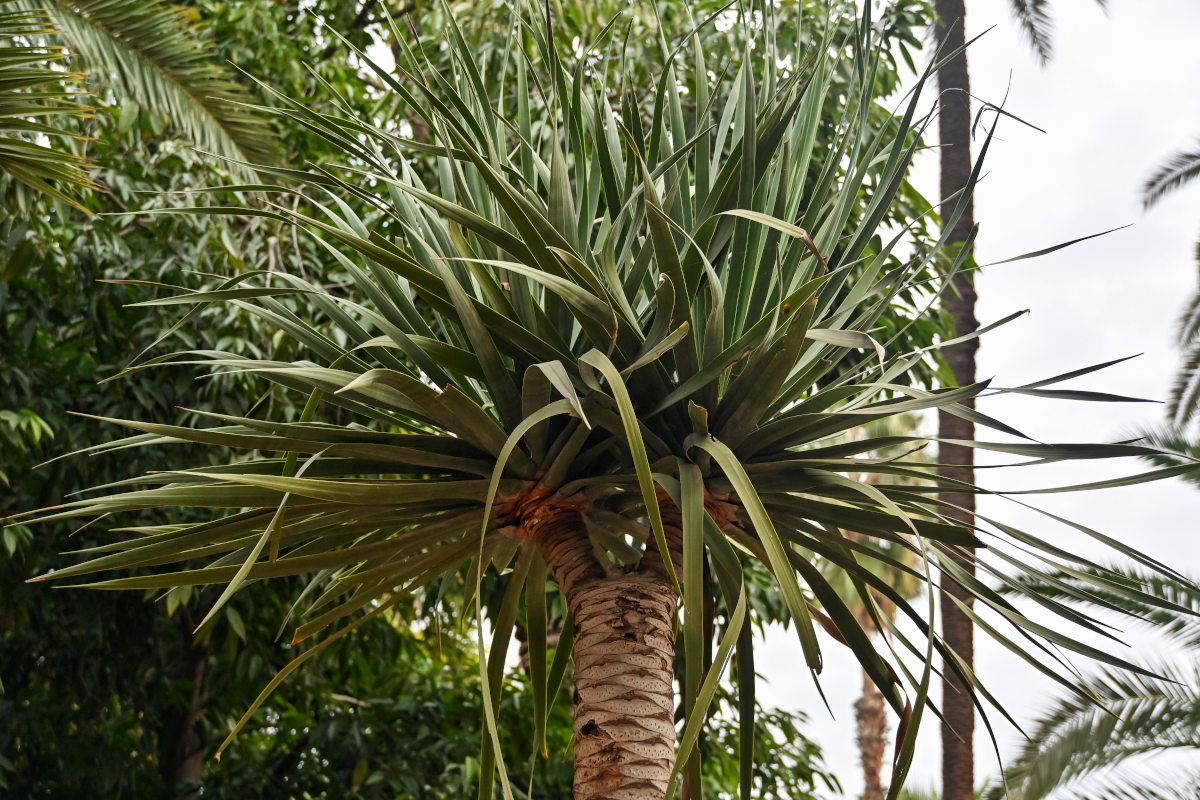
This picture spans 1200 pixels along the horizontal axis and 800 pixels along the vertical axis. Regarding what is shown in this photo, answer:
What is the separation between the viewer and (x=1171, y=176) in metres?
9.14

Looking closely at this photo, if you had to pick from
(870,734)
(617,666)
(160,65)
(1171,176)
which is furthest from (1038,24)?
(870,734)

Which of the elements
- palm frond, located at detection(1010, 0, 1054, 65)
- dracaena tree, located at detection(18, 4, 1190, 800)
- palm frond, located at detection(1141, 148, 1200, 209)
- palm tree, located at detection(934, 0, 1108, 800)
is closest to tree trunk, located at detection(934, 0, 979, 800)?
palm tree, located at detection(934, 0, 1108, 800)

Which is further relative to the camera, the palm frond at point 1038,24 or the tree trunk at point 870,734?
the tree trunk at point 870,734

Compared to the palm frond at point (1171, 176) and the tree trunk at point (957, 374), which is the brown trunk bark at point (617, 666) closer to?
the tree trunk at point (957, 374)

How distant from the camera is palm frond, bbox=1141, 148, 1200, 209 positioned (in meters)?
9.02

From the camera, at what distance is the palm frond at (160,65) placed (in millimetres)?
3041

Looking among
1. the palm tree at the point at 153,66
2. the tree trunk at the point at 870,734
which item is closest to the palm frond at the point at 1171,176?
the tree trunk at the point at 870,734

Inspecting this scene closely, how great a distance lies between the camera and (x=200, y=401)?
3920mm

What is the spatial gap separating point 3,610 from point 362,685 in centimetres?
147

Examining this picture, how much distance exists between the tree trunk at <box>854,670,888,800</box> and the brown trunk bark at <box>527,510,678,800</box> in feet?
41.9

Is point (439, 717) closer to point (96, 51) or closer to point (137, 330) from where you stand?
point (137, 330)

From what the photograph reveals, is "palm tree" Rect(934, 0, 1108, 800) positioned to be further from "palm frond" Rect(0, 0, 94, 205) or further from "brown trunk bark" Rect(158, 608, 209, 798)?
"brown trunk bark" Rect(158, 608, 209, 798)

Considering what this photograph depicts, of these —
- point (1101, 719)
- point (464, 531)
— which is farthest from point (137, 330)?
point (1101, 719)

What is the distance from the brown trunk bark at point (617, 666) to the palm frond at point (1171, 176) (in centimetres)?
883
